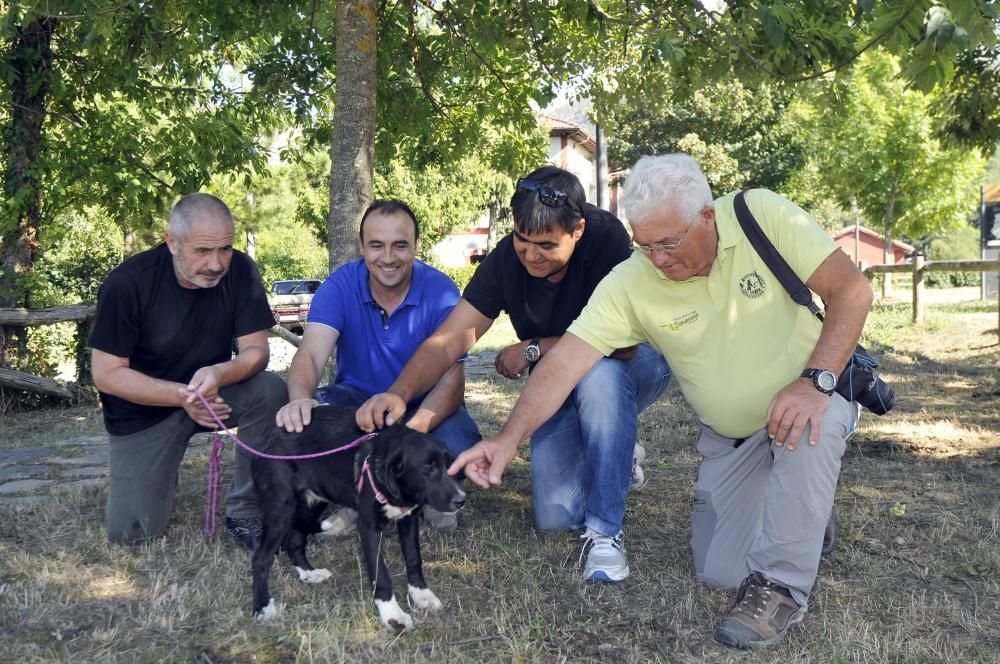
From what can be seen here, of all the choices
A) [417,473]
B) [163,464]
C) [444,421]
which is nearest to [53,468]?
[163,464]

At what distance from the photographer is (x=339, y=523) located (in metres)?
4.61

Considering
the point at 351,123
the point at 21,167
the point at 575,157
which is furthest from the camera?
the point at 575,157

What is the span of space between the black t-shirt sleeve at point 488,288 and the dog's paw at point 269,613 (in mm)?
1804

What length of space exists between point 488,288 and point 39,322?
287 inches

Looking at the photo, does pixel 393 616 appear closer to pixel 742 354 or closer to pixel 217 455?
pixel 217 455

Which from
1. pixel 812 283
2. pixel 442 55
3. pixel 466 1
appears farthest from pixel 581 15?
pixel 812 283

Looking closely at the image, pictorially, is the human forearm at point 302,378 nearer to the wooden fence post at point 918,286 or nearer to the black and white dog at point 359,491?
the black and white dog at point 359,491

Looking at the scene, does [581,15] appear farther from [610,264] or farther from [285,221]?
[285,221]

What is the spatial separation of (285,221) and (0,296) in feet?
83.0

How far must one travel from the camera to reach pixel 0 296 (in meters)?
10.1

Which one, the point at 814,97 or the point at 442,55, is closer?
the point at 814,97

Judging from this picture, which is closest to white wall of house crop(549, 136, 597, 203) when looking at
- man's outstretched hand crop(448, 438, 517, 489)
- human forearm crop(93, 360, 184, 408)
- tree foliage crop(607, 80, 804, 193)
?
tree foliage crop(607, 80, 804, 193)

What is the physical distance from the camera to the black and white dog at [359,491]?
347cm

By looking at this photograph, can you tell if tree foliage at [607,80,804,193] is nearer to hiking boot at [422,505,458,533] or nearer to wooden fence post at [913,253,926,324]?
wooden fence post at [913,253,926,324]
